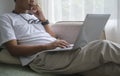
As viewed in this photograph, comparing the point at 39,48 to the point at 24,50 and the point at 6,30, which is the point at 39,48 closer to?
the point at 24,50

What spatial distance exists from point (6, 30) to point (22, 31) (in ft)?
0.51

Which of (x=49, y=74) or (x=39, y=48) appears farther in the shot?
(x=39, y=48)

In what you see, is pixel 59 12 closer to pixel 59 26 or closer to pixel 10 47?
pixel 59 26

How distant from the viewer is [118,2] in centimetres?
207

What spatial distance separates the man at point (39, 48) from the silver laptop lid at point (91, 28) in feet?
0.13

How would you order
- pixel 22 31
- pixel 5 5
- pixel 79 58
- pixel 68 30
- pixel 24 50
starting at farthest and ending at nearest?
pixel 5 5
pixel 68 30
pixel 22 31
pixel 24 50
pixel 79 58

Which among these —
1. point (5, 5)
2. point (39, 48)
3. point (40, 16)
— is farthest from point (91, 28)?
point (5, 5)

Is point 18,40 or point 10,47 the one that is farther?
point 18,40

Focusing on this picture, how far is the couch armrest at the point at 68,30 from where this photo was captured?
1779 millimetres

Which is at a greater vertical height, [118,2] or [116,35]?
[118,2]

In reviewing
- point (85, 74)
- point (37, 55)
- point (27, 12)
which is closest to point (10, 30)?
point (37, 55)

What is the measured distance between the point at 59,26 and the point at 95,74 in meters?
0.82

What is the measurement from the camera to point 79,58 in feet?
Answer: 3.91

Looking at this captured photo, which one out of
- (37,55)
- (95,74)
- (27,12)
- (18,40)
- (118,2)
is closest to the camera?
(95,74)
